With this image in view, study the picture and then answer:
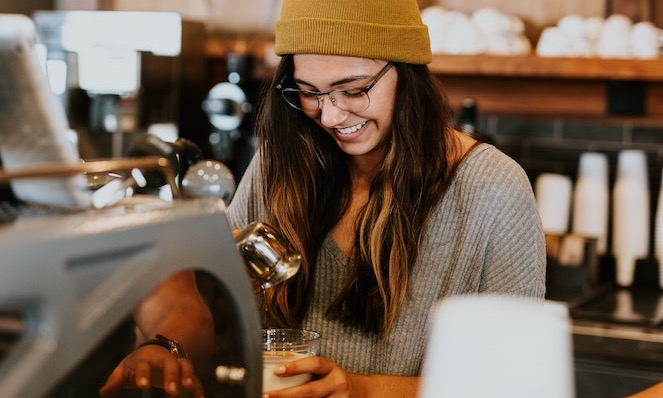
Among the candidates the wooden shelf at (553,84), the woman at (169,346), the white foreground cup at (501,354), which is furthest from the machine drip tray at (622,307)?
the white foreground cup at (501,354)

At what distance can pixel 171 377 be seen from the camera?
1.10 m

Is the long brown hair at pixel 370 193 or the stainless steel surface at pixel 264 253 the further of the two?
the long brown hair at pixel 370 193

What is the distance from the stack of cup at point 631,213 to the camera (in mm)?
3205

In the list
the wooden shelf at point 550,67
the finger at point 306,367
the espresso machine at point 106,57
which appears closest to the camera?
the finger at point 306,367

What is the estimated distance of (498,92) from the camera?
3439 mm

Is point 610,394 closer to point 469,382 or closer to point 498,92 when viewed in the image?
point 498,92

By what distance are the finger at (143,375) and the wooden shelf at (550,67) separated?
2.18 metres

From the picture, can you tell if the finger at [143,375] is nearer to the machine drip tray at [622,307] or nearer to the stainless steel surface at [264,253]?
the stainless steel surface at [264,253]

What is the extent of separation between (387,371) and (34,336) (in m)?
1.05

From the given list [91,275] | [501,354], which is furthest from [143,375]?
[501,354]

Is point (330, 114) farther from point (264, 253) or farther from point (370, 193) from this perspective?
point (264, 253)

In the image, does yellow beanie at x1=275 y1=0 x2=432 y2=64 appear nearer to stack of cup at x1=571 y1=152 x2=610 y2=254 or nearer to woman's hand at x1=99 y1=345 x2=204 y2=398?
woman's hand at x1=99 y1=345 x2=204 y2=398

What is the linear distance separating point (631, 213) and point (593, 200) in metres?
0.12

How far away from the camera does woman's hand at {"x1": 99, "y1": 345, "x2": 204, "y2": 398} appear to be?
43.0 inches
